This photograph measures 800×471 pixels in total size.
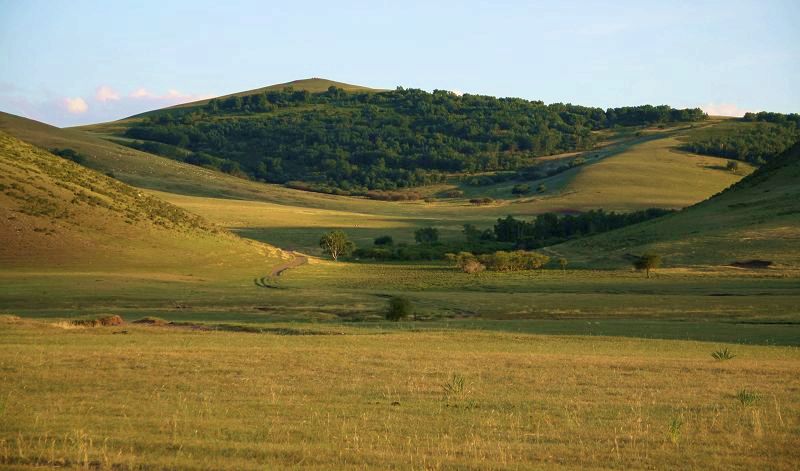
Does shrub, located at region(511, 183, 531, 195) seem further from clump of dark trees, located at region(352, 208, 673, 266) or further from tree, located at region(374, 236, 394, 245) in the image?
tree, located at region(374, 236, 394, 245)

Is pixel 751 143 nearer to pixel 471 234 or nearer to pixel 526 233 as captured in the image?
pixel 526 233

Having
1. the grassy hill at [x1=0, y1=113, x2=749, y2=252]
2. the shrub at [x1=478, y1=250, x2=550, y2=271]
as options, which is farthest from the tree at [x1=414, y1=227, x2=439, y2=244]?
the shrub at [x1=478, y1=250, x2=550, y2=271]

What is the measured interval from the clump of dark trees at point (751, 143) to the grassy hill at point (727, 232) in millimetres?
74373

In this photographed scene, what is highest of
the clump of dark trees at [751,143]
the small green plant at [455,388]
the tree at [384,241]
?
the clump of dark trees at [751,143]

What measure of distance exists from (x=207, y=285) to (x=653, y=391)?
3921cm

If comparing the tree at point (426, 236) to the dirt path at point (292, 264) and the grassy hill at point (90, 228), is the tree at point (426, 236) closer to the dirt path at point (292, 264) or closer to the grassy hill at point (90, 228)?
the dirt path at point (292, 264)

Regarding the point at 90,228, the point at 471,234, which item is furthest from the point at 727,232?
the point at 90,228

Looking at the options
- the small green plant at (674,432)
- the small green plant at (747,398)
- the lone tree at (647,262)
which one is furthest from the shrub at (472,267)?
the small green plant at (674,432)

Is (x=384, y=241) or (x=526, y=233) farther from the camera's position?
(x=384, y=241)

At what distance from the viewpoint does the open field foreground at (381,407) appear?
11.4 metres

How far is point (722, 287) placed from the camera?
167 feet

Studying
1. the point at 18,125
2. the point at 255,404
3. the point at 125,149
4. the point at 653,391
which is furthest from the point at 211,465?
the point at 125,149

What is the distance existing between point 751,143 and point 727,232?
107m

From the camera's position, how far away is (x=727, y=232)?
2749 inches
